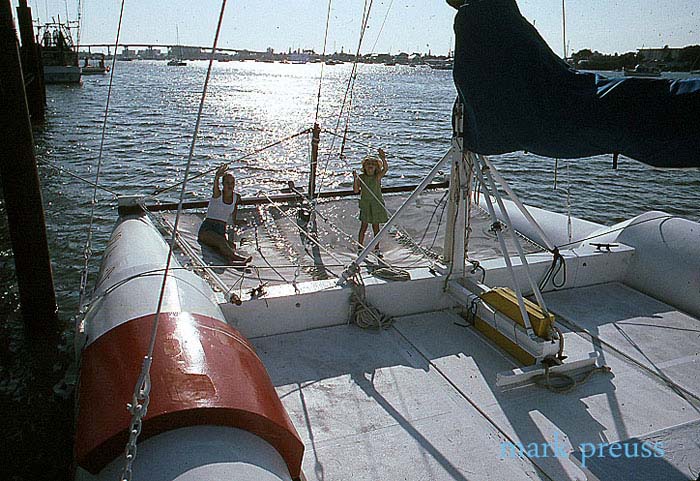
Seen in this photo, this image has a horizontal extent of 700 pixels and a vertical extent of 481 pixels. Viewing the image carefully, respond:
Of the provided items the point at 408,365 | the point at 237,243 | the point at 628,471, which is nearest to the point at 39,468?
the point at 408,365

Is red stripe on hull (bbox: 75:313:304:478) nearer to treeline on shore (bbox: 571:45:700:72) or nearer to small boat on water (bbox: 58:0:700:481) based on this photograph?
small boat on water (bbox: 58:0:700:481)

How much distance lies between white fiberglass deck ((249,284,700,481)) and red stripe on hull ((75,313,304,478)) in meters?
0.64

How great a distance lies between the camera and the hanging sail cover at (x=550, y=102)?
2.94 meters

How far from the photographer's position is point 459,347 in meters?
4.21

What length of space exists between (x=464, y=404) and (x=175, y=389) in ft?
6.19

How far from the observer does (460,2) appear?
12.6 feet

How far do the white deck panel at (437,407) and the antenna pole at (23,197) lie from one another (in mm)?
2681

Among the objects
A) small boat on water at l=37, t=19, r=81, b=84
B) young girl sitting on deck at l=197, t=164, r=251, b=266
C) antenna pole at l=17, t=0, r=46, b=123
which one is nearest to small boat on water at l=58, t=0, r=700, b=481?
young girl sitting on deck at l=197, t=164, r=251, b=266

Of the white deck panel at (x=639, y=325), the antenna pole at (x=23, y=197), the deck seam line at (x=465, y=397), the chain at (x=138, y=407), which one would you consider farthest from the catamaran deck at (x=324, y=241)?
the chain at (x=138, y=407)

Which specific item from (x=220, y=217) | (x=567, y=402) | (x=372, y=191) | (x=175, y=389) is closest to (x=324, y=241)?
(x=372, y=191)

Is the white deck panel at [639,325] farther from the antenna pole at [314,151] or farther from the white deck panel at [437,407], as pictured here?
the antenna pole at [314,151]

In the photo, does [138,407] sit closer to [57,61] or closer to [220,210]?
[220,210]

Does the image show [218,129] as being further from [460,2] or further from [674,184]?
[460,2]

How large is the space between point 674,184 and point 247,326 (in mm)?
15530
